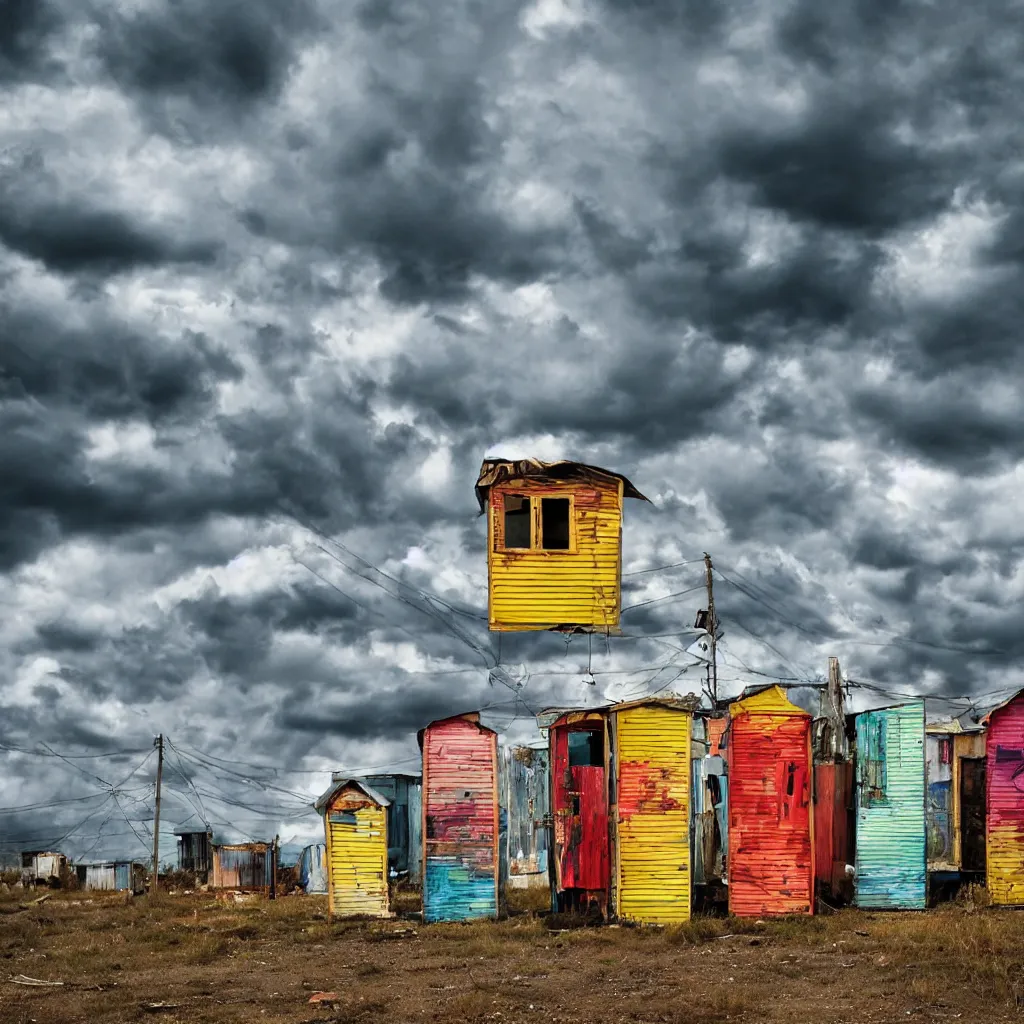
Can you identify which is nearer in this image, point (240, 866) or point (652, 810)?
point (652, 810)

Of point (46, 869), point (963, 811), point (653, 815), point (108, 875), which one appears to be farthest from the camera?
point (108, 875)

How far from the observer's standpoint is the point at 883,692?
1366 inches

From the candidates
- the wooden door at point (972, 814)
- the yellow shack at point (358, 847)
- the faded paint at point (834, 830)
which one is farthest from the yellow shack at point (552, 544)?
the wooden door at point (972, 814)

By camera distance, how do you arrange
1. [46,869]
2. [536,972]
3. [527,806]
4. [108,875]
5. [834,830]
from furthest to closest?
[108,875] → [46,869] → [527,806] → [834,830] → [536,972]

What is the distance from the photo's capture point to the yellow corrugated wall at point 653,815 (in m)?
22.6

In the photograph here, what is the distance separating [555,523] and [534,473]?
1.16 metres

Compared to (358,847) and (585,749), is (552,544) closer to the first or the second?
(585,749)

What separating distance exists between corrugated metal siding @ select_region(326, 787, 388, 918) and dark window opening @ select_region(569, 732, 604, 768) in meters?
4.12

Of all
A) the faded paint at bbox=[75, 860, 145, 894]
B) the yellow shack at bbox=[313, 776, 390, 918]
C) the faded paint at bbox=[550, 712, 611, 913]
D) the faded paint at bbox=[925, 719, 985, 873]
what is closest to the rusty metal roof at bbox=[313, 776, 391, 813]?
the yellow shack at bbox=[313, 776, 390, 918]

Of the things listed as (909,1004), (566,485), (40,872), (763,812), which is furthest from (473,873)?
(40,872)

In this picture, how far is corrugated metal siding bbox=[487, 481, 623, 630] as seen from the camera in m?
25.0

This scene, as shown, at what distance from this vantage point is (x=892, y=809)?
2380 centimetres

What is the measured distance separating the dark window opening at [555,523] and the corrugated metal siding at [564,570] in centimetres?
15

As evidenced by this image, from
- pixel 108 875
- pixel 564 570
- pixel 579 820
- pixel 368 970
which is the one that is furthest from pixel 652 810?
pixel 108 875
